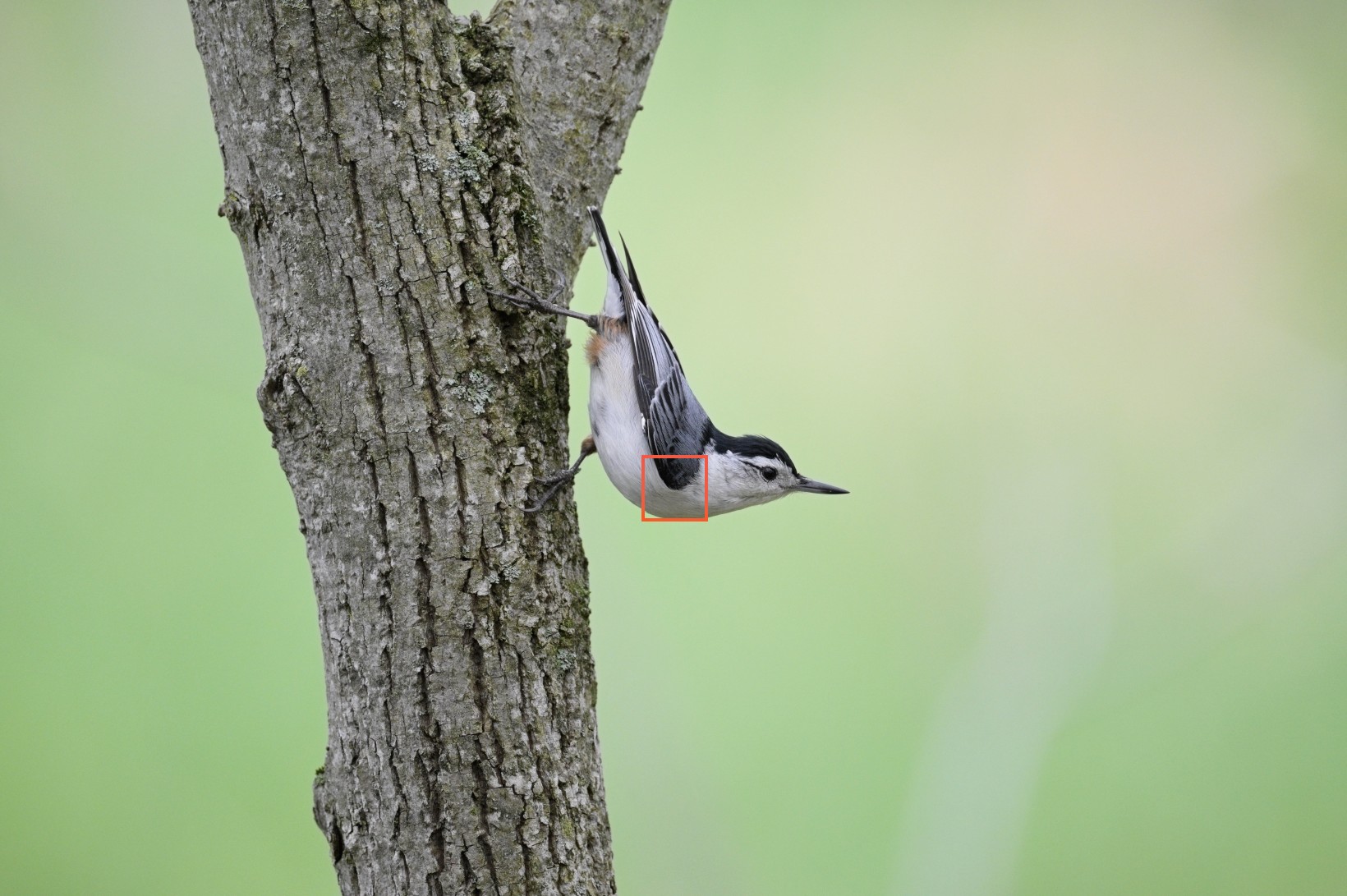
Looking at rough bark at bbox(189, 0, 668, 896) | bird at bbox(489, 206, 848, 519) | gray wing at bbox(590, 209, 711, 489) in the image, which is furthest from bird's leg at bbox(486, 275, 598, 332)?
gray wing at bbox(590, 209, 711, 489)

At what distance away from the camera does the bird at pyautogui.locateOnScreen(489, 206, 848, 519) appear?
7.34 ft

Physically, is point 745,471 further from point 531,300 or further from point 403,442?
point 403,442

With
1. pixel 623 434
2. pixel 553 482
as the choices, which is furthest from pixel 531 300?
pixel 623 434

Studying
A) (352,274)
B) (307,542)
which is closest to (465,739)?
(307,542)

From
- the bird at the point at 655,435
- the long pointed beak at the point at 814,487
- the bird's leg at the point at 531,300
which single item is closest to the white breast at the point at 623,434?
the bird at the point at 655,435

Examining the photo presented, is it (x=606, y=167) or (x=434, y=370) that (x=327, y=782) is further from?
(x=606, y=167)

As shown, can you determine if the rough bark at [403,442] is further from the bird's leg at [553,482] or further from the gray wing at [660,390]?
the gray wing at [660,390]

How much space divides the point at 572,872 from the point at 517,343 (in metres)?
0.97

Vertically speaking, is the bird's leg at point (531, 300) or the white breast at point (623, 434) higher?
the bird's leg at point (531, 300)

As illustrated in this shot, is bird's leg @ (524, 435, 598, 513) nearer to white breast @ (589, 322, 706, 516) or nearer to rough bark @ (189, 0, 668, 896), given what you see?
rough bark @ (189, 0, 668, 896)

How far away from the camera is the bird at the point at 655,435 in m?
2.24

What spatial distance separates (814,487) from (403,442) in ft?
3.67

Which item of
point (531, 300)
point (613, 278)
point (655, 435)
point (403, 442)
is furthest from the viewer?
point (613, 278)

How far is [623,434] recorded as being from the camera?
2.26m
